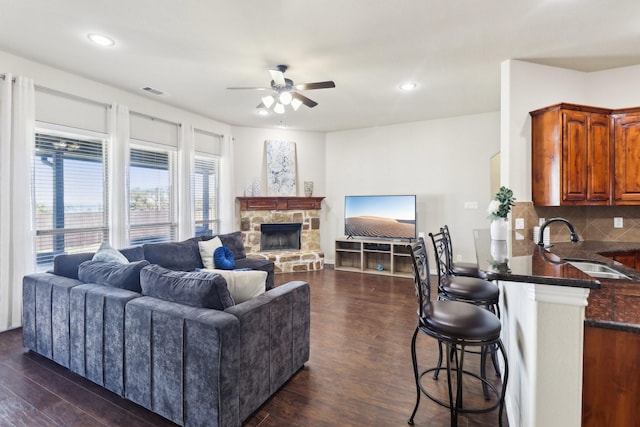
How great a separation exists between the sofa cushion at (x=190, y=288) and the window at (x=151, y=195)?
2.89 metres

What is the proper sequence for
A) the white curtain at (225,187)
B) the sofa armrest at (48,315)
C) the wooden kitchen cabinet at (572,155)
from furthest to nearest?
the white curtain at (225,187), the wooden kitchen cabinet at (572,155), the sofa armrest at (48,315)

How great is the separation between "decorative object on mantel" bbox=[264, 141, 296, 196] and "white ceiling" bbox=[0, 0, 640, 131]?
2.07 m

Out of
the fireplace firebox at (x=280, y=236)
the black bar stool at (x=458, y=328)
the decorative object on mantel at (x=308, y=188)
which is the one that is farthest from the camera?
the decorative object on mantel at (x=308, y=188)

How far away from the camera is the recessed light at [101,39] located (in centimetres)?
287

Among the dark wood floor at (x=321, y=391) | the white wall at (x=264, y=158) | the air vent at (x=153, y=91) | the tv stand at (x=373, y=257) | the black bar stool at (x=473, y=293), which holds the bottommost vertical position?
the dark wood floor at (x=321, y=391)

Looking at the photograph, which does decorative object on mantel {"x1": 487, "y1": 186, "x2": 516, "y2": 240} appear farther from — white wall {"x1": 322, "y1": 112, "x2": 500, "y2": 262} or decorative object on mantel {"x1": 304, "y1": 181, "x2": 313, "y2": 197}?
decorative object on mantel {"x1": 304, "y1": 181, "x2": 313, "y2": 197}

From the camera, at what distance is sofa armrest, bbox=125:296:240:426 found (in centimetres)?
168

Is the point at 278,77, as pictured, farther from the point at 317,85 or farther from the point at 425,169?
the point at 425,169

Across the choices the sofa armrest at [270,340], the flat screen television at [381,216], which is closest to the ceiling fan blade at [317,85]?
the sofa armrest at [270,340]

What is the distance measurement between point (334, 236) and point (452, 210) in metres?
2.45

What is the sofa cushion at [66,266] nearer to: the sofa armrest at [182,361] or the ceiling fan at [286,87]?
the sofa armrest at [182,361]

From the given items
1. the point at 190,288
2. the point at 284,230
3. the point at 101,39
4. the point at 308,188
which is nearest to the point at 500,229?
the point at 190,288

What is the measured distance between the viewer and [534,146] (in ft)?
10.9

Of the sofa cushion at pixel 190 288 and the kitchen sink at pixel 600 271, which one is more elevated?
the kitchen sink at pixel 600 271
